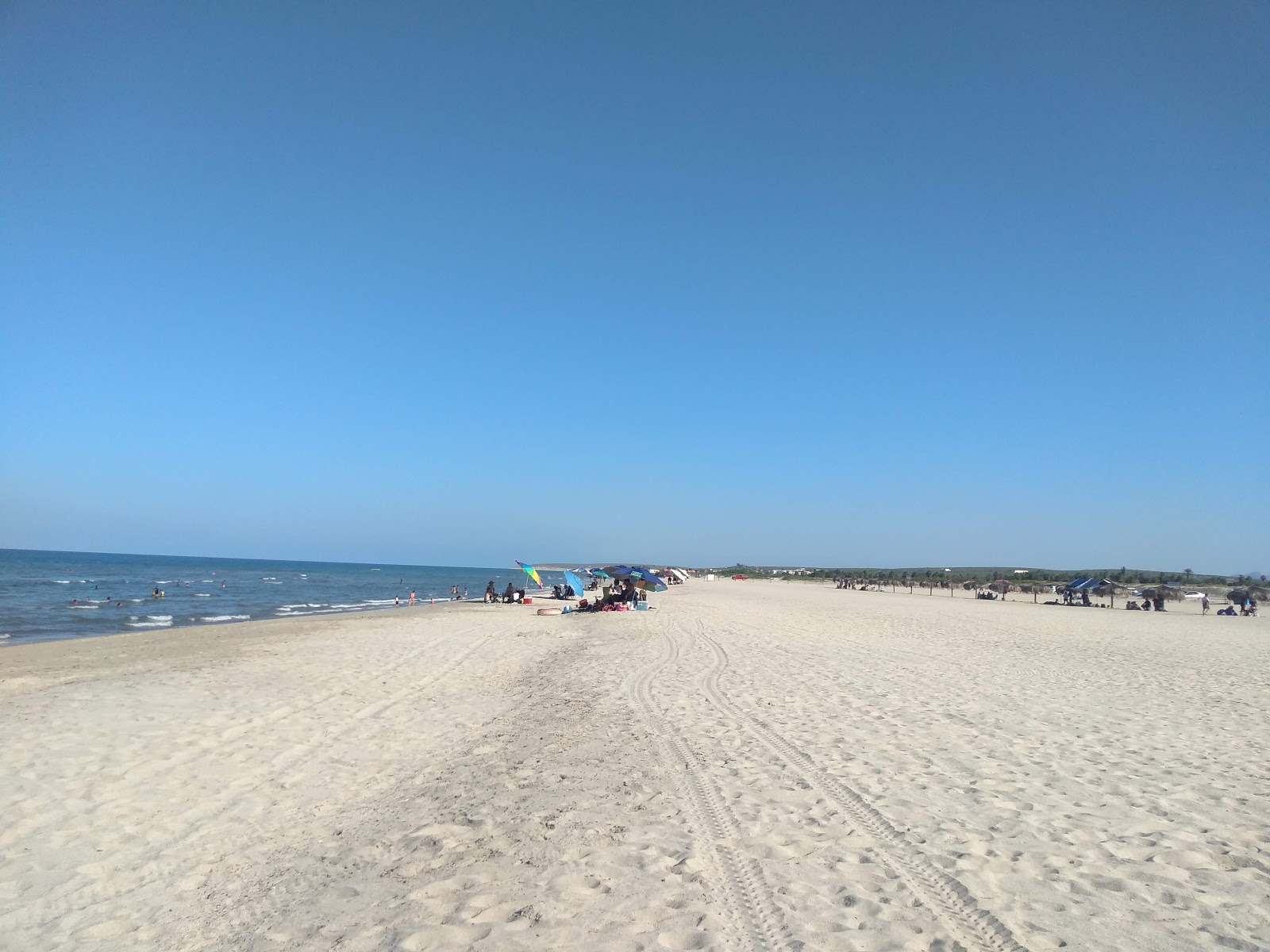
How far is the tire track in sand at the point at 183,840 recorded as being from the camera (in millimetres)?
4426

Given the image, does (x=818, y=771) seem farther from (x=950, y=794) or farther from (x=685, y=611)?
(x=685, y=611)

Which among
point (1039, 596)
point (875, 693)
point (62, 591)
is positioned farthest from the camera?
point (1039, 596)

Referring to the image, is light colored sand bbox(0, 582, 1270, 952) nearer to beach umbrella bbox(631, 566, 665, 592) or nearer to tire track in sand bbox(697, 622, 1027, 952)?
tire track in sand bbox(697, 622, 1027, 952)

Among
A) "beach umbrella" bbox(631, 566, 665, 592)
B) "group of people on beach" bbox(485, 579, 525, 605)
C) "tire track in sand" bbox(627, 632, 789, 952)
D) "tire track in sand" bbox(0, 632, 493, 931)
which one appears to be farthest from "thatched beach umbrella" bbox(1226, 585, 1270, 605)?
"tire track in sand" bbox(0, 632, 493, 931)

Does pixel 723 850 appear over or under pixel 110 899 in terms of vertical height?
over

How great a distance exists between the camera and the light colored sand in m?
4.08

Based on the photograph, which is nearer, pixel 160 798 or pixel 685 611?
pixel 160 798

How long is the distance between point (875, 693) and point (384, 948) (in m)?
8.17

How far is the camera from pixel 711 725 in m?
8.38

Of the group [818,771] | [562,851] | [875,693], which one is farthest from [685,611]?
[562,851]

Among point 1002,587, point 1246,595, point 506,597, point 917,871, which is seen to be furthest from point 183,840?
point 1002,587

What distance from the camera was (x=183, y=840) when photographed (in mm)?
5434

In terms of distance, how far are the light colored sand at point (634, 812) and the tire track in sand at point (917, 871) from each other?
0.07 ft

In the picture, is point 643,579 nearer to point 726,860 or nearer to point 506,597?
point 506,597
